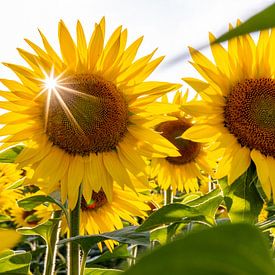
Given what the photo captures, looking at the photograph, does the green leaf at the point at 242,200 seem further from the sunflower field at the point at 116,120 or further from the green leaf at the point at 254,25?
the green leaf at the point at 254,25

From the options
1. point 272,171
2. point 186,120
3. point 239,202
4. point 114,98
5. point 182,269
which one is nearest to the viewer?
point 182,269

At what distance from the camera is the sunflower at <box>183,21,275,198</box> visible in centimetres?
145

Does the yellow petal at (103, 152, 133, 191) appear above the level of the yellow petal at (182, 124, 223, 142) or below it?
below

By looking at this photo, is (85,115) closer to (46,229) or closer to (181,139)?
Answer: (46,229)

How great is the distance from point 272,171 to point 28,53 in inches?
29.1

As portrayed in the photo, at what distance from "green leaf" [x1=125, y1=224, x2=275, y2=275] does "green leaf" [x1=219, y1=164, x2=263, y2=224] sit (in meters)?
1.12

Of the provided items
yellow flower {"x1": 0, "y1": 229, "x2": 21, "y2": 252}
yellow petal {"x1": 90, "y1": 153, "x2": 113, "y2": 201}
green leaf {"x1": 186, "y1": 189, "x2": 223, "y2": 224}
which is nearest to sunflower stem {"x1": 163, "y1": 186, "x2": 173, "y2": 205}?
yellow petal {"x1": 90, "y1": 153, "x2": 113, "y2": 201}

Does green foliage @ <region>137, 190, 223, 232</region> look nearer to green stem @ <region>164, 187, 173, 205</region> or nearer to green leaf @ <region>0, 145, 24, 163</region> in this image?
green leaf @ <region>0, 145, 24, 163</region>

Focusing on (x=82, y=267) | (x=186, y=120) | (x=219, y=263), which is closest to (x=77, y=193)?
(x=82, y=267)

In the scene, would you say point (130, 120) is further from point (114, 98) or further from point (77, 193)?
point (77, 193)

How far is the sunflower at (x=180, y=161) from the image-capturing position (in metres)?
2.28

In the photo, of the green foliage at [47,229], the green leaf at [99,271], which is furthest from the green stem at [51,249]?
the green leaf at [99,271]

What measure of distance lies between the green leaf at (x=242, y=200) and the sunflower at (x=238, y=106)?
0.03 m

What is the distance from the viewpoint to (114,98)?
1.57 m
